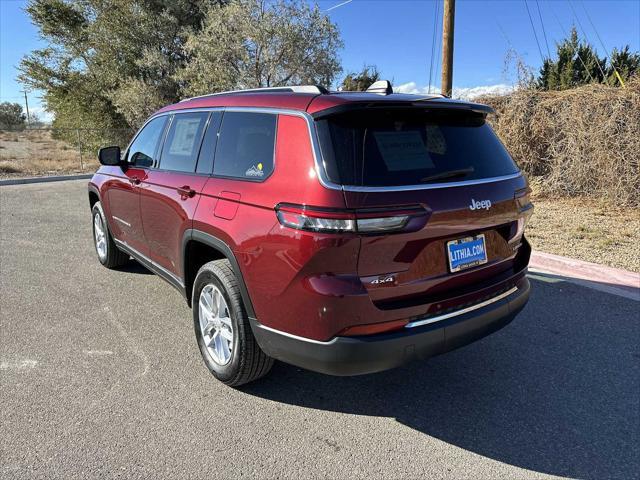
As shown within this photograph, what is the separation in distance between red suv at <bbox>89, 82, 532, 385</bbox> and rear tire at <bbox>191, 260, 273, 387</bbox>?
0.4 inches

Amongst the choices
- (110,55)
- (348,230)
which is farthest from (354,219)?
(110,55)

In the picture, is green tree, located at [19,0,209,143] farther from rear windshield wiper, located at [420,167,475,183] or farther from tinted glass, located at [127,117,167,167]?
rear windshield wiper, located at [420,167,475,183]

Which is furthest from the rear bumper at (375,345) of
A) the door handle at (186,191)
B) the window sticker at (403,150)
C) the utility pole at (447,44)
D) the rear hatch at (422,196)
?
the utility pole at (447,44)

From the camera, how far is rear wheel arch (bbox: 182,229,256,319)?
2719mm

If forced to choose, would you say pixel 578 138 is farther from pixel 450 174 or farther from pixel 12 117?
pixel 12 117

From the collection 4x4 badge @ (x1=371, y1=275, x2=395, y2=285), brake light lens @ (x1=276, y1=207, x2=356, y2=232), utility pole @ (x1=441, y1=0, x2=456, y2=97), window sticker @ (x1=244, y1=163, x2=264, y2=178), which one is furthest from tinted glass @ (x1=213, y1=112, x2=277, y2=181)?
utility pole @ (x1=441, y1=0, x2=456, y2=97)

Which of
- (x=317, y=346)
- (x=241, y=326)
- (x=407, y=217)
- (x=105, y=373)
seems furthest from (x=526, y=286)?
(x=105, y=373)

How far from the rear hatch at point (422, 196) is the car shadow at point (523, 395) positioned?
82cm

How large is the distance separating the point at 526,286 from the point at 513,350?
2.49 ft

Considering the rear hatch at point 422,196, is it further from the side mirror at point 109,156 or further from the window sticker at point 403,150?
the side mirror at point 109,156

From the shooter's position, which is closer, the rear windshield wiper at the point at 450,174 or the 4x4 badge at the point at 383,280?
the 4x4 badge at the point at 383,280

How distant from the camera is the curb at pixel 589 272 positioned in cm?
508

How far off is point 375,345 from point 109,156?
142 inches

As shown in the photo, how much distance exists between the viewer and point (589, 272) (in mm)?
5461
